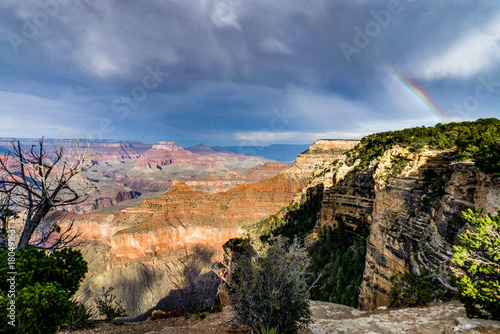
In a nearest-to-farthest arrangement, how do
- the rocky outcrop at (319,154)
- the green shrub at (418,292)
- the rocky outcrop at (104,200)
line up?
the green shrub at (418,292) → the rocky outcrop at (319,154) → the rocky outcrop at (104,200)

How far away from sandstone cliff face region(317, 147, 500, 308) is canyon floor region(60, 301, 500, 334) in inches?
121

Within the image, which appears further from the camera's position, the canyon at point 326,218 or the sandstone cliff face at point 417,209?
the canyon at point 326,218

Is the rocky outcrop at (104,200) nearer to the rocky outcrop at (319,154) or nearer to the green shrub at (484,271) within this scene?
the rocky outcrop at (319,154)

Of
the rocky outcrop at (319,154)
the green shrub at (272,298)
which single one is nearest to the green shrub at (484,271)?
the green shrub at (272,298)

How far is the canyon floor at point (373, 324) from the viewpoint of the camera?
21.1 feet

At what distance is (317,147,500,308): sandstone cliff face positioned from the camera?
10.6 m

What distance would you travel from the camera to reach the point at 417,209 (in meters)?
14.7

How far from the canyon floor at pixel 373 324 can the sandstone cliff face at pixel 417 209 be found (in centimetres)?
306

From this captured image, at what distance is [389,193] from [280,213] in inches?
1665

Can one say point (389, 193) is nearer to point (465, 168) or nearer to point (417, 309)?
point (465, 168)

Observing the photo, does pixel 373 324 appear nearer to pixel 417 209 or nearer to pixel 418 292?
pixel 418 292

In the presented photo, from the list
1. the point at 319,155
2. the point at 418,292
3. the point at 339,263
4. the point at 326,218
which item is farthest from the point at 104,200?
the point at 418,292

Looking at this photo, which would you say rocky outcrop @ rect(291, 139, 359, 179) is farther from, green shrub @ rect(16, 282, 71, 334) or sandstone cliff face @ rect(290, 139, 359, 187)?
green shrub @ rect(16, 282, 71, 334)

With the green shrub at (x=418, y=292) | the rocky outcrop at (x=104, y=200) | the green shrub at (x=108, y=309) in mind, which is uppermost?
the green shrub at (x=418, y=292)
